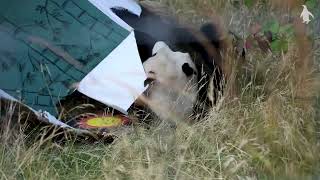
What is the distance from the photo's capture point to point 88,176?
2.95 m

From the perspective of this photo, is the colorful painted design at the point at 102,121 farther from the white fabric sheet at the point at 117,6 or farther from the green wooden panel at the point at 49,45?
the white fabric sheet at the point at 117,6

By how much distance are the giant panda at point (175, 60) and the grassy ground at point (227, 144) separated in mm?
135

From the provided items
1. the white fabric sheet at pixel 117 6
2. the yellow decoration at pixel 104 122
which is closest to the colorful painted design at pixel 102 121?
the yellow decoration at pixel 104 122

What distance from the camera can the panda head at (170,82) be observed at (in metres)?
3.44

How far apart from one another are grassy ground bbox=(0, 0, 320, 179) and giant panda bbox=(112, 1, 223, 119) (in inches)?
5.3

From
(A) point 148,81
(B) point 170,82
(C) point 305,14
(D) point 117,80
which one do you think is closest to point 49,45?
(D) point 117,80

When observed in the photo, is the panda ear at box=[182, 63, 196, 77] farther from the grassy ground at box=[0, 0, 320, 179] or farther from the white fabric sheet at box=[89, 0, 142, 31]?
the white fabric sheet at box=[89, 0, 142, 31]

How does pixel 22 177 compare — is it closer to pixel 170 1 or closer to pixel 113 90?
pixel 113 90

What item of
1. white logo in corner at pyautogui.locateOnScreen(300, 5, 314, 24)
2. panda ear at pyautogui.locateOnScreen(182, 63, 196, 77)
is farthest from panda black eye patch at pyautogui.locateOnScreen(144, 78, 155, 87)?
white logo in corner at pyautogui.locateOnScreen(300, 5, 314, 24)

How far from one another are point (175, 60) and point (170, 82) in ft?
0.47

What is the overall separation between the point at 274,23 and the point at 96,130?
1007 millimetres

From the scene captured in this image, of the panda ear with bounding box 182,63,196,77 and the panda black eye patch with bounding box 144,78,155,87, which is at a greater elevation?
the panda ear with bounding box 182,63,196,77

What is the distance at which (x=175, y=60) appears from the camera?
3.61 m

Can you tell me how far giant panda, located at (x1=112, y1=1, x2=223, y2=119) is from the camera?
3.49 meters
